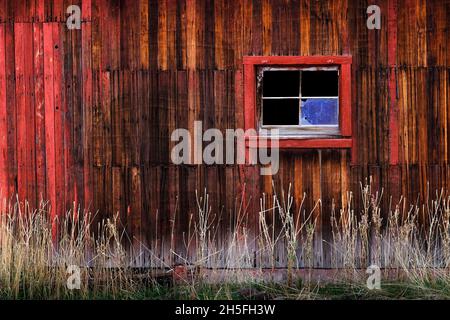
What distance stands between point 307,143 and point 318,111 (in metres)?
0.41

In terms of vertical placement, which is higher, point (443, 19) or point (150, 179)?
point (443, 19)

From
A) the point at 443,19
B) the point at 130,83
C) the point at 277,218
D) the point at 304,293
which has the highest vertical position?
the point at 443,19

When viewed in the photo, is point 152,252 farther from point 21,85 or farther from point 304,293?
point 21,85

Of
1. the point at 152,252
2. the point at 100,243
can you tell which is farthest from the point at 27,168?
the point at 152,252

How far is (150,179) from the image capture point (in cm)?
673

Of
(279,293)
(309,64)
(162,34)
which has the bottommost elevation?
(279,293)

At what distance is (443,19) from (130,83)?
10.8 ft

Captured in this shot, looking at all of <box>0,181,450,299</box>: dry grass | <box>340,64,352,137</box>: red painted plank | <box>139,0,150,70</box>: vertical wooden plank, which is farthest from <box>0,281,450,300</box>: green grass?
<box>139,0,150,70</box>: vertical wooden plank

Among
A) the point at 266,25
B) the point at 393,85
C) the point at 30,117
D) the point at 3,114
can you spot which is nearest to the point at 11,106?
the point at 3,114

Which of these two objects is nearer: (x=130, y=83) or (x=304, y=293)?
(x=304, y=293)

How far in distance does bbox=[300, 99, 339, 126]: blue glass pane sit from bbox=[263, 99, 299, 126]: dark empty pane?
0.34ft

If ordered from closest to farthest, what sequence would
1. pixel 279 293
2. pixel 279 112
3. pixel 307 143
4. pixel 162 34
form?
pixel 279 293
pixel 307 143
pixel 162 34
pixel 279 112

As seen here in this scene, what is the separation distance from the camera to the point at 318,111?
22.2 ft

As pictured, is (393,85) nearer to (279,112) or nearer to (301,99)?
(301,99)
